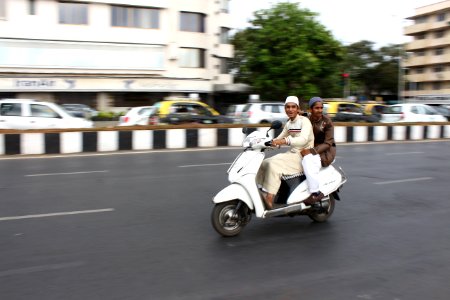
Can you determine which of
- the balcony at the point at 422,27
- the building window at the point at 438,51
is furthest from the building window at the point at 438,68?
the balcony at the point at 422,27

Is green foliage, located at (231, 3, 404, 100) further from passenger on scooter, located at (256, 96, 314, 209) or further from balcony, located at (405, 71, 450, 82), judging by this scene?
balcony, located at (405, 71, 450, 82)

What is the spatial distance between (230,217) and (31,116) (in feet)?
38.1

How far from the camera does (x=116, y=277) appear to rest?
4.09m

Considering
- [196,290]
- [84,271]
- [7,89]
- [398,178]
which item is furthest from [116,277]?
[7,89]

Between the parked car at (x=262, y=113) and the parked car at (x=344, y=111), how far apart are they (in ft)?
6.86

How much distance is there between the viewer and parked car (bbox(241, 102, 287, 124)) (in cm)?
2189

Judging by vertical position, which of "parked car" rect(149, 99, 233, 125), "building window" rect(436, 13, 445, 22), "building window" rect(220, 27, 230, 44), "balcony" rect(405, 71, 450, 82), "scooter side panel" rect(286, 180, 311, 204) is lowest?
"scooter side panel" rect(286, 180, 311, 204)

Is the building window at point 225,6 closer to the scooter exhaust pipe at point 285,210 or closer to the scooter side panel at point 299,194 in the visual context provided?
the scooter side panel at point 299,194

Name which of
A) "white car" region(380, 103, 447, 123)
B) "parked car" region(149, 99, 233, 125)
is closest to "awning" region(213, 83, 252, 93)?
"white car" region(380, 103, 447, 123)

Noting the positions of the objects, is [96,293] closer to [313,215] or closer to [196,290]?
[196,290]

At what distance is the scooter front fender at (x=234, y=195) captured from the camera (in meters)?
5.22

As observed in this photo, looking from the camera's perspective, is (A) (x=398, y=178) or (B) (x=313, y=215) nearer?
(B) (x=313, y=215)

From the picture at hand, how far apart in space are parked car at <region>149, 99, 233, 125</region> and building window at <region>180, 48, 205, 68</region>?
58.9 ft

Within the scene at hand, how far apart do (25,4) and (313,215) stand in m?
31.0
